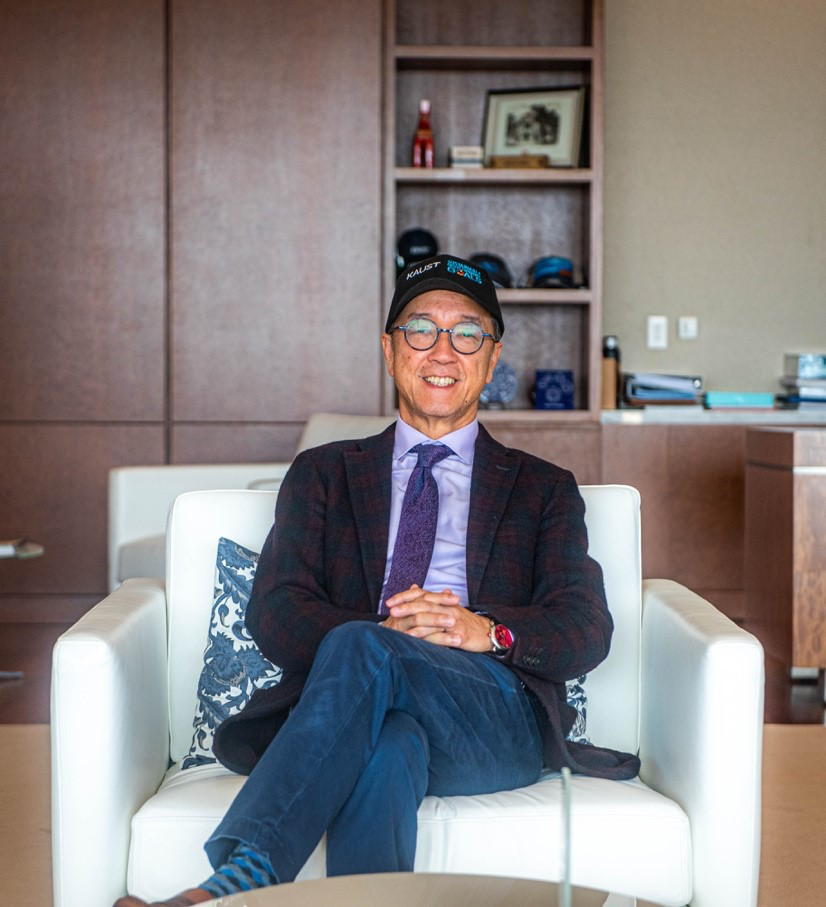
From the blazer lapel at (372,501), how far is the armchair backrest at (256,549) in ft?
0.60

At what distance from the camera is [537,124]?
4.91 metres

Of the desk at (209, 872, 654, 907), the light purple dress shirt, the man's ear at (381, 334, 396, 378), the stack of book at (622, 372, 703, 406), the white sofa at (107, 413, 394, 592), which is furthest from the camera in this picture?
the stack of book at (622, 372, 703, 406)

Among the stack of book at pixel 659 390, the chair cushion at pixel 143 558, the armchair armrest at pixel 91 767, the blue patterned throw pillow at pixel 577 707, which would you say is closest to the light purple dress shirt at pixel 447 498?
the blue patterned throw pillow at pixel 577 707

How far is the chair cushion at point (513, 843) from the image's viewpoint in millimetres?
1565

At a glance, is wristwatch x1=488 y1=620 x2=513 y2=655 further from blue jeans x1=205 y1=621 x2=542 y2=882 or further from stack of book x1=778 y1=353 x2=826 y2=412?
stack of book x1=778 y1=353 x2=826 y2=412

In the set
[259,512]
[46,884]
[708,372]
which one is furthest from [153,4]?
[46,884]

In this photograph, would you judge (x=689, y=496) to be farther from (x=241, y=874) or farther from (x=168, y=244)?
(x=241, y=874)

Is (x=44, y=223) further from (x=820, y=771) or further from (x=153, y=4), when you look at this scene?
(x=820, y=771)

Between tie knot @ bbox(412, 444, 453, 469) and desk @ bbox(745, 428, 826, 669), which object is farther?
desk @ bbox(745, 428, 826, 669)

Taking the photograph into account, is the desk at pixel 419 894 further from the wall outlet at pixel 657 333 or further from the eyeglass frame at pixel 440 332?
the wall outlet at pixel 657 333

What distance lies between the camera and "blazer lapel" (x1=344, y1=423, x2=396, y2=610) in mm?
1936

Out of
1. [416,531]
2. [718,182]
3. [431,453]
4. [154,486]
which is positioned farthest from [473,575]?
[718,182]

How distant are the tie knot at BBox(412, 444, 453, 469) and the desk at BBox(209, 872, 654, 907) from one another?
0.96m

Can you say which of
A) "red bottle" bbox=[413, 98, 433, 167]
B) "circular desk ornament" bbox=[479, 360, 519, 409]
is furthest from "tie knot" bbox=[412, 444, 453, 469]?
"red bottle" bbox=[413, 98, 433, 167]
